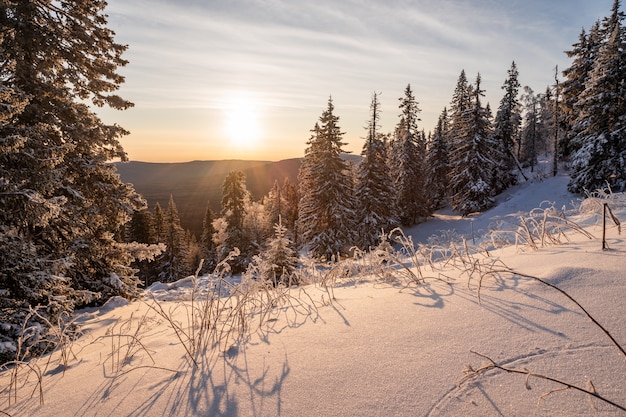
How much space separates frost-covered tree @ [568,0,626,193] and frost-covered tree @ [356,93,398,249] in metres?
12.9

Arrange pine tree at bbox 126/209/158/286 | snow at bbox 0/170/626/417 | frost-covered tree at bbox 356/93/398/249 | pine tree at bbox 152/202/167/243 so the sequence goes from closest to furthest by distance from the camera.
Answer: snow at bbox 0/170/626/417 < frost-covered tree at bbox 356/93/398/249 < pine tree at bbox 126/209/158/286 < pine tree at bbox 152/202/167/243

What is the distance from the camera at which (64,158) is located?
26.0 feet

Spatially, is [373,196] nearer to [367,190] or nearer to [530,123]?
[367,190]

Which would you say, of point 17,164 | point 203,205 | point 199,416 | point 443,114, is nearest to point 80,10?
point 17,164

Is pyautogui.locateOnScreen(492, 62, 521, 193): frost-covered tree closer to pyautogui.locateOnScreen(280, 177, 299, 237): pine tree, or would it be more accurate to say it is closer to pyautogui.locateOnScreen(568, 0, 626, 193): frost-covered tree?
pyautogui.locateOnScreen(568, 0, 626, 193): frost-covered tree

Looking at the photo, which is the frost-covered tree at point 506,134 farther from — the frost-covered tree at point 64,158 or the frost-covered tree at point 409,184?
the frost-covered tree at point 64,158

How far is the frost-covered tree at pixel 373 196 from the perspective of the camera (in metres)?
26.1

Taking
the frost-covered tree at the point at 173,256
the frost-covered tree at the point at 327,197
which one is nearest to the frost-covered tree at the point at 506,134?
the frost-covered tree at the point at 327,197

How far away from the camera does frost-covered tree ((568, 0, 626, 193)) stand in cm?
2089

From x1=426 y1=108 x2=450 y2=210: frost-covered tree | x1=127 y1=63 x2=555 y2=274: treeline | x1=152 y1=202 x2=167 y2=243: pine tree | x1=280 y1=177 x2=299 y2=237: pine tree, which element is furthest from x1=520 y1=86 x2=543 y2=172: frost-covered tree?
x1=152 y1=202 x2=167 y2=243: pine tree

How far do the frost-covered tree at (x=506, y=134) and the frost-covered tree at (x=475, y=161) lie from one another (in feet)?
13.5

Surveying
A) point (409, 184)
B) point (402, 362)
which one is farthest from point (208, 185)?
point (402, 362)

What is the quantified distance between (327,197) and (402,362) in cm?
2169

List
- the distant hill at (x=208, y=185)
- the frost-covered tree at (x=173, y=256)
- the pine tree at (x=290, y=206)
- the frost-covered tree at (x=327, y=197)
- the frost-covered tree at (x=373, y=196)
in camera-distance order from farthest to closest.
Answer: the distant hill at (x=208, y=185) → the pine tree at (x=290, y=206) → the frost-covered tree at (x=173, y=256) → the frost-covered tree at (x=373, y=196) → the frost-covered tree at (x=327, y=197)
